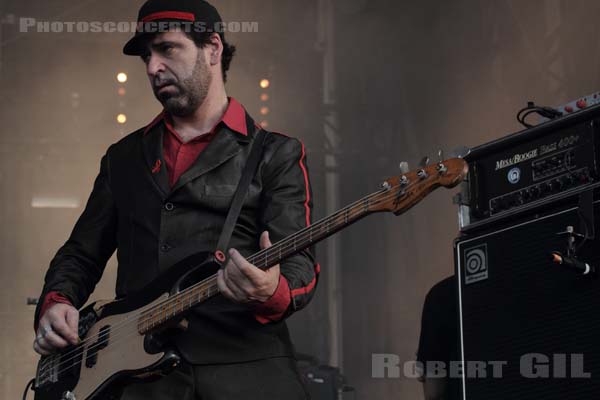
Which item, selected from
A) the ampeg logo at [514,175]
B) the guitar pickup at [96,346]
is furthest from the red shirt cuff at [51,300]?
the ampeg logo at [514,175]

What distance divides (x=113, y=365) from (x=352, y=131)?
271 cm

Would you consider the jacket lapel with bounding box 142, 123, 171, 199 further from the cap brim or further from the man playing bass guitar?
the cap brim

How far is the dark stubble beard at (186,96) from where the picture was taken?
7.84ft

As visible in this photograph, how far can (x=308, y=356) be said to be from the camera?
14.1 ft

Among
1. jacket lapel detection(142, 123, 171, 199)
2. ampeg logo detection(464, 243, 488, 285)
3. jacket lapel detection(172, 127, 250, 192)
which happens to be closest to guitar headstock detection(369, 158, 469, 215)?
ampeg logo detection(464, 243, 488, 285)

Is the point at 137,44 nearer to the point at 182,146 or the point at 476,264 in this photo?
the point at 182,146


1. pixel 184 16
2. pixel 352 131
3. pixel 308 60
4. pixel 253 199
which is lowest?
pixel 253 199

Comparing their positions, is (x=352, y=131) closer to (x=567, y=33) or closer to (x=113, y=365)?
(x=567, y=33)

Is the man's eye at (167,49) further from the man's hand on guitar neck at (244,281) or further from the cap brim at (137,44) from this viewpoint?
the man's hand on guitar neck at (244,281)

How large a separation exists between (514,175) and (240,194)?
0.60 m

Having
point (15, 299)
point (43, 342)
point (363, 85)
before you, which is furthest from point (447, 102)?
point (43, 342)

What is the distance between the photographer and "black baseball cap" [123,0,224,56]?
2436mm

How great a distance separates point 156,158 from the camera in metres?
2.36

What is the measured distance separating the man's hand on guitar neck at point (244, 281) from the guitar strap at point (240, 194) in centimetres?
14
